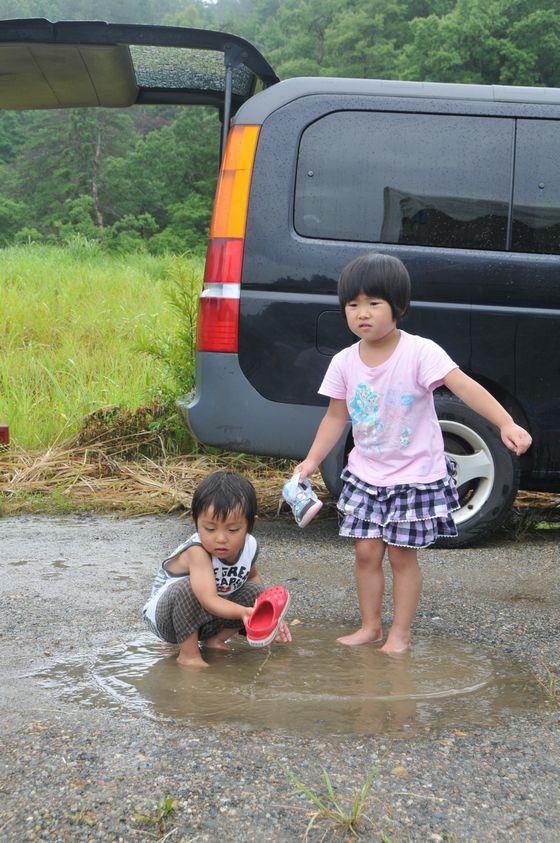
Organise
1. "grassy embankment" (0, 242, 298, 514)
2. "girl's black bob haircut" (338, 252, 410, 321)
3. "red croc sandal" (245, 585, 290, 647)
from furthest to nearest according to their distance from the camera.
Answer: "grassy embankment" (0, 242, 298, 514)
"girl's black bob haircut" (338, 252, 410, 321)
"red croc sandal" (245, 585, 290, 647)

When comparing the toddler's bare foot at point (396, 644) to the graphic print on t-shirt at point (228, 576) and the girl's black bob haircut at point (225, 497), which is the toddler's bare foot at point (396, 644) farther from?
the girl's black bob haircut at point (225, 497)

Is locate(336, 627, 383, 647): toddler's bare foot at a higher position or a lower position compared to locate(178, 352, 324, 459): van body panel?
lower

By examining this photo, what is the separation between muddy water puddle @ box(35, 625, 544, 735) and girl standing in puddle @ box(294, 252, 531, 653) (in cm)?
18

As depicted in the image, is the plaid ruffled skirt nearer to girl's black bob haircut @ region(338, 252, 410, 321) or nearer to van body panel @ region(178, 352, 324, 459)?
girl's black bob haircut @ region(338, 252, 410, 321)

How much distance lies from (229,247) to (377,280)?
5.28ft

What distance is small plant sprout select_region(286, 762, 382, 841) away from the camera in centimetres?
206

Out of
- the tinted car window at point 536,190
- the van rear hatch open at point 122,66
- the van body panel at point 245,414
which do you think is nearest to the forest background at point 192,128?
the van rear hatch open at point 122,66

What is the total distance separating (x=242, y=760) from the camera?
2.37 meters

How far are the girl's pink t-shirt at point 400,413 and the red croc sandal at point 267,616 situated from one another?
1.90 ft

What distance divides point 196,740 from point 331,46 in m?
47.0

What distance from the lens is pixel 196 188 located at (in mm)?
41656

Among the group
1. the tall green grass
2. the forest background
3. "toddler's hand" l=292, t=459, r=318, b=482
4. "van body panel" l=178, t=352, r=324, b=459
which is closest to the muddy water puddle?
"toddler's hand" l=292, t=459, r=318, b=482

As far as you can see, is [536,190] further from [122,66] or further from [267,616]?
[267,616]

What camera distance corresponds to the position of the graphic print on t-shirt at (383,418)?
3217 millimetres
